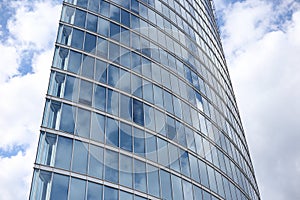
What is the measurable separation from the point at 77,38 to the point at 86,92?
5366 millimetres

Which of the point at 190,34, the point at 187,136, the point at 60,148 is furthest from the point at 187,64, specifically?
the point at 60,148

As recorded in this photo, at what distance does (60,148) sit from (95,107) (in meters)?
4.67

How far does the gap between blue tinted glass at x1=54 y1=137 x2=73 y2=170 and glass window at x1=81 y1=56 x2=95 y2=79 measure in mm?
6266

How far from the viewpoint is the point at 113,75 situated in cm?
3294

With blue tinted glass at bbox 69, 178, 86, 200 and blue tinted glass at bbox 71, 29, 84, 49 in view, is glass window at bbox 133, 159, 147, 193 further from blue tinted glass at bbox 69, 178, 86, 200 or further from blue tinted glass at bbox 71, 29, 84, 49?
blue tinted glass at bbox 71, 29, 84, 49

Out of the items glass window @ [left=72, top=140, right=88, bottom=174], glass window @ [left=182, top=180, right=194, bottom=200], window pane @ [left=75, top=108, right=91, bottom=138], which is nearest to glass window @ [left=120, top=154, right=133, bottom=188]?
glass window @ [left=72, top=140, right=88, bottom=174]

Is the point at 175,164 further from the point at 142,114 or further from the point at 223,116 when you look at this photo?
the point at 223,116

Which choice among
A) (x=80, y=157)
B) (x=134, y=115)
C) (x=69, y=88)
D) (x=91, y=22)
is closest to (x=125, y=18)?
(x=91, y=22)

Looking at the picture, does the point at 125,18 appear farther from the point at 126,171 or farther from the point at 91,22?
the point at 126,171

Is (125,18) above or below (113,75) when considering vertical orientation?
above

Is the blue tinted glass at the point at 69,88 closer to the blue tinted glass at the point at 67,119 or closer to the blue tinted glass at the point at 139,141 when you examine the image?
the blue tinted glass at the point at 67,119

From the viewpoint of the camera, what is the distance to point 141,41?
1495 inches

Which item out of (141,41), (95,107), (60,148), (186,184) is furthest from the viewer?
(141,41)

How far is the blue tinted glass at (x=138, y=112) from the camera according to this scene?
3191 cm
